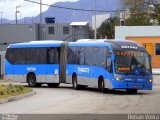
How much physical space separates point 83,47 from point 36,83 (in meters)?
5.76

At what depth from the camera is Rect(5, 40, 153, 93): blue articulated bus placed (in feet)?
91.7

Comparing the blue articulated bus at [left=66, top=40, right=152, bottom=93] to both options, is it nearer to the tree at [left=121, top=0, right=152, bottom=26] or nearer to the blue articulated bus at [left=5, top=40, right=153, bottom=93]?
the blue articulated bus at [left=5, top=40, right=153, bottom=93]

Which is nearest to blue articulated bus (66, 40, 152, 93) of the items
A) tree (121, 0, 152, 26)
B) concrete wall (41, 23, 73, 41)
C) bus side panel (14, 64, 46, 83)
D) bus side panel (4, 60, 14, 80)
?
bus side panel (14, 64, 46, 83)

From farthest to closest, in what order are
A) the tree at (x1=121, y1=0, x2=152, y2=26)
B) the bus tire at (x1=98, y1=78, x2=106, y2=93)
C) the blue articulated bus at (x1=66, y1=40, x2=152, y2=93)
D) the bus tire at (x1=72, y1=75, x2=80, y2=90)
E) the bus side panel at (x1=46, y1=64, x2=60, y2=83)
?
the tree at (x1=121, y1=0, x2=152, y2=26) → the bus side panel at (x1=46, y1=64, x2=60, y2=83) → the bus tire at (x1=72, y1=75, x2=80, y2=90) → the bus tire at (x1=98, y1=78, x2=106, y2=93) → the blue articulated bus at (x1=66, y1=40, x2=152, y2=93)

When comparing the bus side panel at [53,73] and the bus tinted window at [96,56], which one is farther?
the bus side panel at [53,73]

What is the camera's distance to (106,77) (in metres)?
28.5

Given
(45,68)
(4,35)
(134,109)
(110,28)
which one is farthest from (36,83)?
(110,28)

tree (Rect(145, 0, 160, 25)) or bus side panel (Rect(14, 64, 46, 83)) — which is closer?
→ bus side panel (Rect(14, 64, 46, 83))

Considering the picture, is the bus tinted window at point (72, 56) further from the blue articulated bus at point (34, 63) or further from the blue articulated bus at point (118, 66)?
the blue articulated bus at point (118, 66)

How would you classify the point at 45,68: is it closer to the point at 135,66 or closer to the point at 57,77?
the point at 57,77

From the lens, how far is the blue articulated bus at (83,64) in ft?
91.7

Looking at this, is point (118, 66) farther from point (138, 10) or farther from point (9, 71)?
point (138, 10)

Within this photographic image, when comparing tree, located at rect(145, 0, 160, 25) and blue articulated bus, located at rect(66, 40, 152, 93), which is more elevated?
tree, located at rect(145, 0, 160, 25)

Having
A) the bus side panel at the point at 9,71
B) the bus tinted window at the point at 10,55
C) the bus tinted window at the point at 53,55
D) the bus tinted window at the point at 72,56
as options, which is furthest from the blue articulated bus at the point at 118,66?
the bus tinted window at the point at 10,55
